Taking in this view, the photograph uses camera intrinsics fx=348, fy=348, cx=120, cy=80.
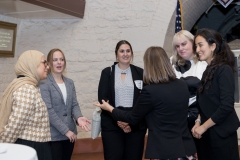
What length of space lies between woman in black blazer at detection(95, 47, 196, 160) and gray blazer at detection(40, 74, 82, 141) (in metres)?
0.98

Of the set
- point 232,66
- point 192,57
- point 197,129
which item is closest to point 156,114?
point 197,129

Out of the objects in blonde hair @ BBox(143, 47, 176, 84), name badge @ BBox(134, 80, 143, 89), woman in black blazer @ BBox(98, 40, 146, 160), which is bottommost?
woman in black blazer @ BBox(98, 40, 146, 160)

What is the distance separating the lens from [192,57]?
309 centimetres

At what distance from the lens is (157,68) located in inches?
95.3

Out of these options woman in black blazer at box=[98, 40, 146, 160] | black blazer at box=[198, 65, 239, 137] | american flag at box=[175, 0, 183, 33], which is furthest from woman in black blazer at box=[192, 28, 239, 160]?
american flag at box=[175, 0, 183, 33]

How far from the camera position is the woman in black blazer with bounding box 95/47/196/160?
2340mm

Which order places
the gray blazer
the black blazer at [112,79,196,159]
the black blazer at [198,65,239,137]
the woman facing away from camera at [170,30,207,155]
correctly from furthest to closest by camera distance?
the gray blazer → the woman facing away from camera at [170,30,207,155] → the black blazer at [198,65,239,137] → the black blazer at [112,79,196,159]

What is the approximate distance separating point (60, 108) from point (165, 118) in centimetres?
125

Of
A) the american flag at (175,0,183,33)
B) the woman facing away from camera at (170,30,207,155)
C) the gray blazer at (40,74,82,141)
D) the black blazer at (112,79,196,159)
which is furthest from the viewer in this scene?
the american flag at (175,0,183,33)

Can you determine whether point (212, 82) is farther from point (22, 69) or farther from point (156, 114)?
point (22, 69)

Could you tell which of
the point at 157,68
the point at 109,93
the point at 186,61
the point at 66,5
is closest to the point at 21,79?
the point at 157,68

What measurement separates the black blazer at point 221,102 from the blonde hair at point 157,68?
32cm

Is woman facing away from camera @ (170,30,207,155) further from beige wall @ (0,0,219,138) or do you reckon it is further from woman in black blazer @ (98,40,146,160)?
beige wall @ (0,0,219,138)

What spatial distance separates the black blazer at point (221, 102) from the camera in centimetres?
244
